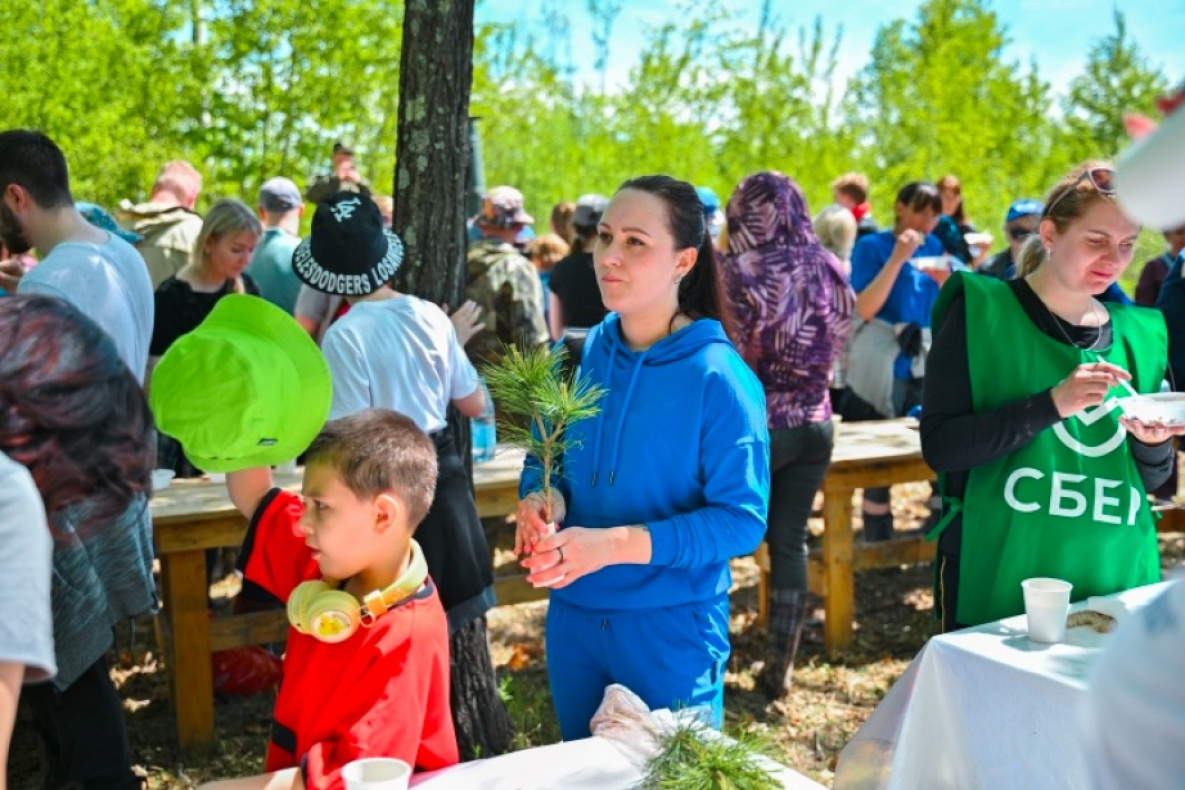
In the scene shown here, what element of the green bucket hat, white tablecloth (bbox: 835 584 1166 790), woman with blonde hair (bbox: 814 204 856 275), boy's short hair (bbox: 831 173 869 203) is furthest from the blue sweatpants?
boy's short hair (bbox: 831 173 869 203)

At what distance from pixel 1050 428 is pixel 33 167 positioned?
2.93 metres

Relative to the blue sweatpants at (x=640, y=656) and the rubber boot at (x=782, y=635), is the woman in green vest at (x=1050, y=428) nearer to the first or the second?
the blue sweatpants at (x=640, y=656)

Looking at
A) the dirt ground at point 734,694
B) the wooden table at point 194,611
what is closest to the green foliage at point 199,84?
the dirt ground at point 734,694

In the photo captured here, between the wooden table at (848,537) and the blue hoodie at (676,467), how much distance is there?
2.78m

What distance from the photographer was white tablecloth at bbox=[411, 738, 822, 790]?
2.07 meters

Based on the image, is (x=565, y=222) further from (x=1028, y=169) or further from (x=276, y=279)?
(x=1028, y=169)

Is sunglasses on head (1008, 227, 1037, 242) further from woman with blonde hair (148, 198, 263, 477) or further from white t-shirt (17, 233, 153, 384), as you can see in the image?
white t-shirt (17, 233, 153, 384)

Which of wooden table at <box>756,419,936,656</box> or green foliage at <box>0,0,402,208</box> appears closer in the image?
wooden table at <box>756,419,936,656</box>

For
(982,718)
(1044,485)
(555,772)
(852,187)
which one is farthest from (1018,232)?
(555,772)

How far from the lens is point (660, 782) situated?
72.5 inches

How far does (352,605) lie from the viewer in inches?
84.0

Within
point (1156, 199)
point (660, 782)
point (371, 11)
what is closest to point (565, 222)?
Result: point (371, 11)

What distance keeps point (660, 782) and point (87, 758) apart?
7.43 feet

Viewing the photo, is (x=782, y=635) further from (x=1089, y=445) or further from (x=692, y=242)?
(x=692, y=242)
